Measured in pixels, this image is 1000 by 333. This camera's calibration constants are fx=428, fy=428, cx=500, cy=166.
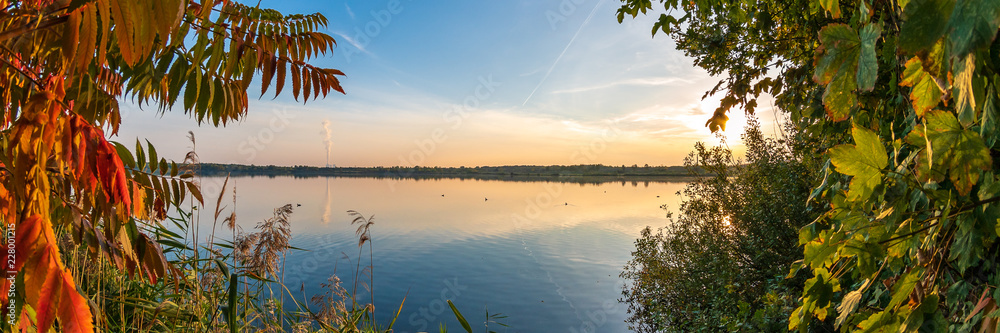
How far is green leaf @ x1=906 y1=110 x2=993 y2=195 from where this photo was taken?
0.61 m

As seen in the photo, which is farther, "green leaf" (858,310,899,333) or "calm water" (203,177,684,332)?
"calm water" (203,177,684,332)

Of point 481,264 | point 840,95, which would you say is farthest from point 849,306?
point 481,264

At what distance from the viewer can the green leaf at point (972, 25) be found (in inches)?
14.6

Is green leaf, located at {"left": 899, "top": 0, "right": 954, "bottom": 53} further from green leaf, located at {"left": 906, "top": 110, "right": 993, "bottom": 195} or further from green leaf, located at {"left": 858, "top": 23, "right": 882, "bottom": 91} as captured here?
green leaf, located at {"left": 906, "top": 110, "right": 993, "bottom": 195}

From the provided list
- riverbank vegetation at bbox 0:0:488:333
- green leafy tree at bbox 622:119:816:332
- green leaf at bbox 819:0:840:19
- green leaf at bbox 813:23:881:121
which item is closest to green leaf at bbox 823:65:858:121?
green leaf at bbox 813:23:881:121

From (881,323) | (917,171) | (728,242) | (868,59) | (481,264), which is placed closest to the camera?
(868,59)

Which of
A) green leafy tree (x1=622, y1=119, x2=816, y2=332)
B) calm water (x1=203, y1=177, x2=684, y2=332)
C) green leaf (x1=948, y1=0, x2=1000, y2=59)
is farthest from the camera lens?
calm water (x1=203, y1=177, x2=684, y2=332)

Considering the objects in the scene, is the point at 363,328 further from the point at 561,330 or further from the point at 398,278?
the point at 398,278

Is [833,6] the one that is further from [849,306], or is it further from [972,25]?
[849,306]

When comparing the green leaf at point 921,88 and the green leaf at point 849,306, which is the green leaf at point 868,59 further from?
the green leaf at point 849,306

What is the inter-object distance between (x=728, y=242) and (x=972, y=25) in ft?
27.6

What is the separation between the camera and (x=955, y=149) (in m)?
0.62

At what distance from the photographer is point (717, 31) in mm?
3699

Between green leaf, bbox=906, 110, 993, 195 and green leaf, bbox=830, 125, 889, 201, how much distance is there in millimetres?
117
